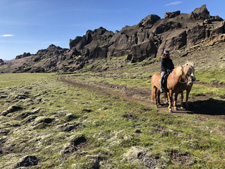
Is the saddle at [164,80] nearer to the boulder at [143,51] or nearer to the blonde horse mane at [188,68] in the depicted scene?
the blonde horse mane at [188,68]

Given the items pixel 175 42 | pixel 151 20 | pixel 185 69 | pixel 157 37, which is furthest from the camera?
pixel 151 20

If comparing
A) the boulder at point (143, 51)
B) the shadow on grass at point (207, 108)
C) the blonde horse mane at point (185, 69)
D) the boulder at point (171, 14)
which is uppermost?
the boulder at point (171, 14)

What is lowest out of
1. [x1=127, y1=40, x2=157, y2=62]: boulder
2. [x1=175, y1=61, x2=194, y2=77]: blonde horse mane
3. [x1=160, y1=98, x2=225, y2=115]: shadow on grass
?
[x1=160, y1=98, x2=225, y2=115]: shadow on grass

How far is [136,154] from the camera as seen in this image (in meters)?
6.40

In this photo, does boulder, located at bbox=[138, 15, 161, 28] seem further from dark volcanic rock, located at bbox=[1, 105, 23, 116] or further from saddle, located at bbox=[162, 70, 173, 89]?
dark volcanic rock, located at bbox=[1, 105, 23, 116]

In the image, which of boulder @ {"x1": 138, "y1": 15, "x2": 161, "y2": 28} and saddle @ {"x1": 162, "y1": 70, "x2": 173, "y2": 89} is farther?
boulder @ {"x1": 138, "y1": 15, "x2": 161, "y2": 28}

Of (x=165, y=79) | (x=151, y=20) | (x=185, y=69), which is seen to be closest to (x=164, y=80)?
(x=165, y=79)

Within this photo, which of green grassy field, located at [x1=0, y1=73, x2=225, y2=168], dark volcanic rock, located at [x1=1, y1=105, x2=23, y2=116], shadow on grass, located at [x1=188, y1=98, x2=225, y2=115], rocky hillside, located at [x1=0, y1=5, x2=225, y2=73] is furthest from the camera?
rocky hillside, located at [x1=0, y1=5, x2=225, y2=73]

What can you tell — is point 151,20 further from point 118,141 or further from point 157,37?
point 118,141

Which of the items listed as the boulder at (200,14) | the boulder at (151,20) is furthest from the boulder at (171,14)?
the boulder at (200,14)

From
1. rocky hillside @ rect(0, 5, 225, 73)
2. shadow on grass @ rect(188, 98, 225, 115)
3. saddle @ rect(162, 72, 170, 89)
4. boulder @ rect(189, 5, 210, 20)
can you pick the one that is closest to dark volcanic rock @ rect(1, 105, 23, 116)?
saddle @ rect(162, 72, 170, 89)

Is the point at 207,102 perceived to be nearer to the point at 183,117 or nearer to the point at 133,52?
the point at 183,117

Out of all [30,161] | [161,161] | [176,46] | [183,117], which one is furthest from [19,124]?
[176,46]

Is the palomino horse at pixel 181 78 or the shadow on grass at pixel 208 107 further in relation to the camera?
the shadow on grass at pixel 208 107
